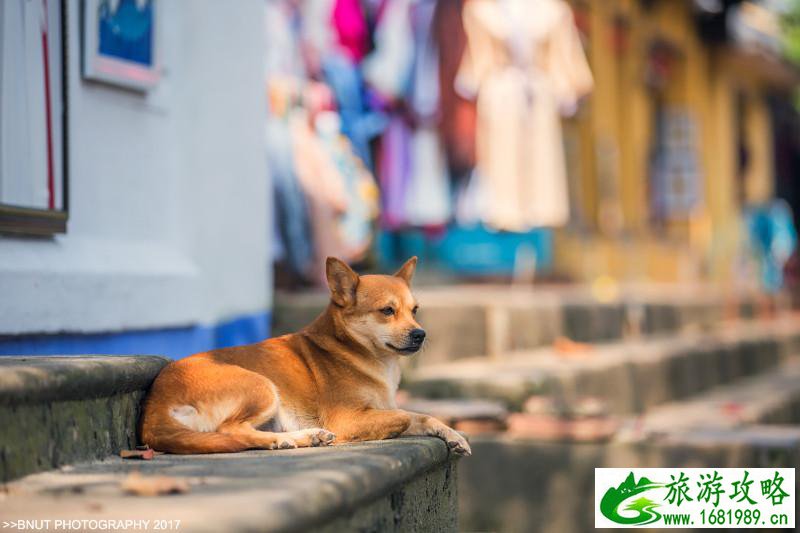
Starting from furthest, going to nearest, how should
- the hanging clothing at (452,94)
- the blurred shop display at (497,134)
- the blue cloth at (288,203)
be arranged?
the hanging clothing at (452,94)
the blurred shop display at (497,134)
the blue cloth at (288,203)

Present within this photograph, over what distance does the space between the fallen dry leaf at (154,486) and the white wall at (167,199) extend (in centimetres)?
158

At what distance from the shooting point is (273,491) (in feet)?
8.60

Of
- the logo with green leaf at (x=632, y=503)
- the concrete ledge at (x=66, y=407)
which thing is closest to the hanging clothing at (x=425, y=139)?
the logo with green leaf at (x=632, y=503)

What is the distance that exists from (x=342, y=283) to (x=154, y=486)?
1361 millimetres

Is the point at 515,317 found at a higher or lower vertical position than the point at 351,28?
lower

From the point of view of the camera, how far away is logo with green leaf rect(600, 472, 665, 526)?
202 inches

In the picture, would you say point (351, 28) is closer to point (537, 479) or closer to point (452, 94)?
point (452, 94)

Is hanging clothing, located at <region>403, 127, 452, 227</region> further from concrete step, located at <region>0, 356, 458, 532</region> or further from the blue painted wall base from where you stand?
concrete step, located at <region>0, 356, 458, 532</region>

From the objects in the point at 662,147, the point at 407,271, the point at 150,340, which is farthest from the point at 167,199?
the point at 662,147

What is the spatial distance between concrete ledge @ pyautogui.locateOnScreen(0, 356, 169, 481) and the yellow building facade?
30.5 ft

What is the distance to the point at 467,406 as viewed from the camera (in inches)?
235

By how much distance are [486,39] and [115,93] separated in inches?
238

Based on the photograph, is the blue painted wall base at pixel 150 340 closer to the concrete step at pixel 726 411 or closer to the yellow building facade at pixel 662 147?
the concrete step at pixel 726 411

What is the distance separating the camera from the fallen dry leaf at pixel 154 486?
2684mm
